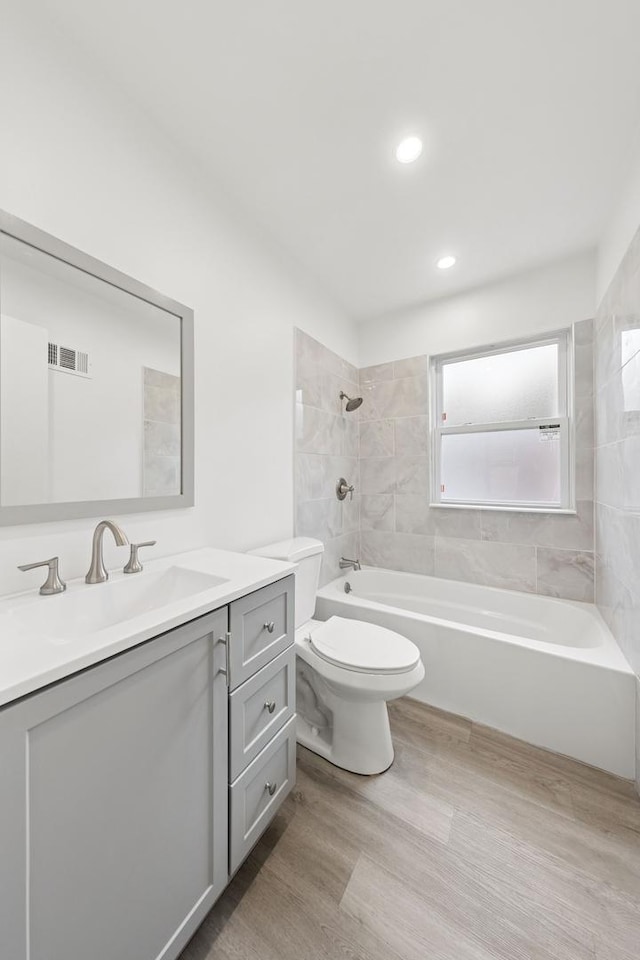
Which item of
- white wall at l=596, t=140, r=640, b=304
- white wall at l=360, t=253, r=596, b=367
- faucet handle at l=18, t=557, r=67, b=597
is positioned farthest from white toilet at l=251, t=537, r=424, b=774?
white wall at l=596, t=140, r=640, b=304

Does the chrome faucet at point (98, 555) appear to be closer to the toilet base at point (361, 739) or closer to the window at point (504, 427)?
the toilet base at point (361, 739)

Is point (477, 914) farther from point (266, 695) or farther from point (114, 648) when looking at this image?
point (114, 648)

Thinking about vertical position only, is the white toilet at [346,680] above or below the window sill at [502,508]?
below

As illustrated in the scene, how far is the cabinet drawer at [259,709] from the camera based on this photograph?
94 centimetres

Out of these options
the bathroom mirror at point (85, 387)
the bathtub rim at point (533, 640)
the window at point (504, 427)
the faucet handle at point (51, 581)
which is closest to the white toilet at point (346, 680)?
the bathtub rim at point (533, 640)

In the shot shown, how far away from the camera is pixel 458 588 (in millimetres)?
2414

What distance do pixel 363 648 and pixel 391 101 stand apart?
206cm

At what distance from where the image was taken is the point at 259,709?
104cm

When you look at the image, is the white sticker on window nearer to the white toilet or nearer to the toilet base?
the white toilet

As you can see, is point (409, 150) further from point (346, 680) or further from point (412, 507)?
point (346, 680)

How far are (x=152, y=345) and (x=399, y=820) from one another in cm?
193

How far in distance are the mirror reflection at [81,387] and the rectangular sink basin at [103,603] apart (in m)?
0.28

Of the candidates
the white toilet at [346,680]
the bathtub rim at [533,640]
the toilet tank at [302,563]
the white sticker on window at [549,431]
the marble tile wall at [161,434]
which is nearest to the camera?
the marble tile wall at [161,434]

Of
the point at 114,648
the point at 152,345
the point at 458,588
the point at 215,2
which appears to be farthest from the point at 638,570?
the point at 215,2
